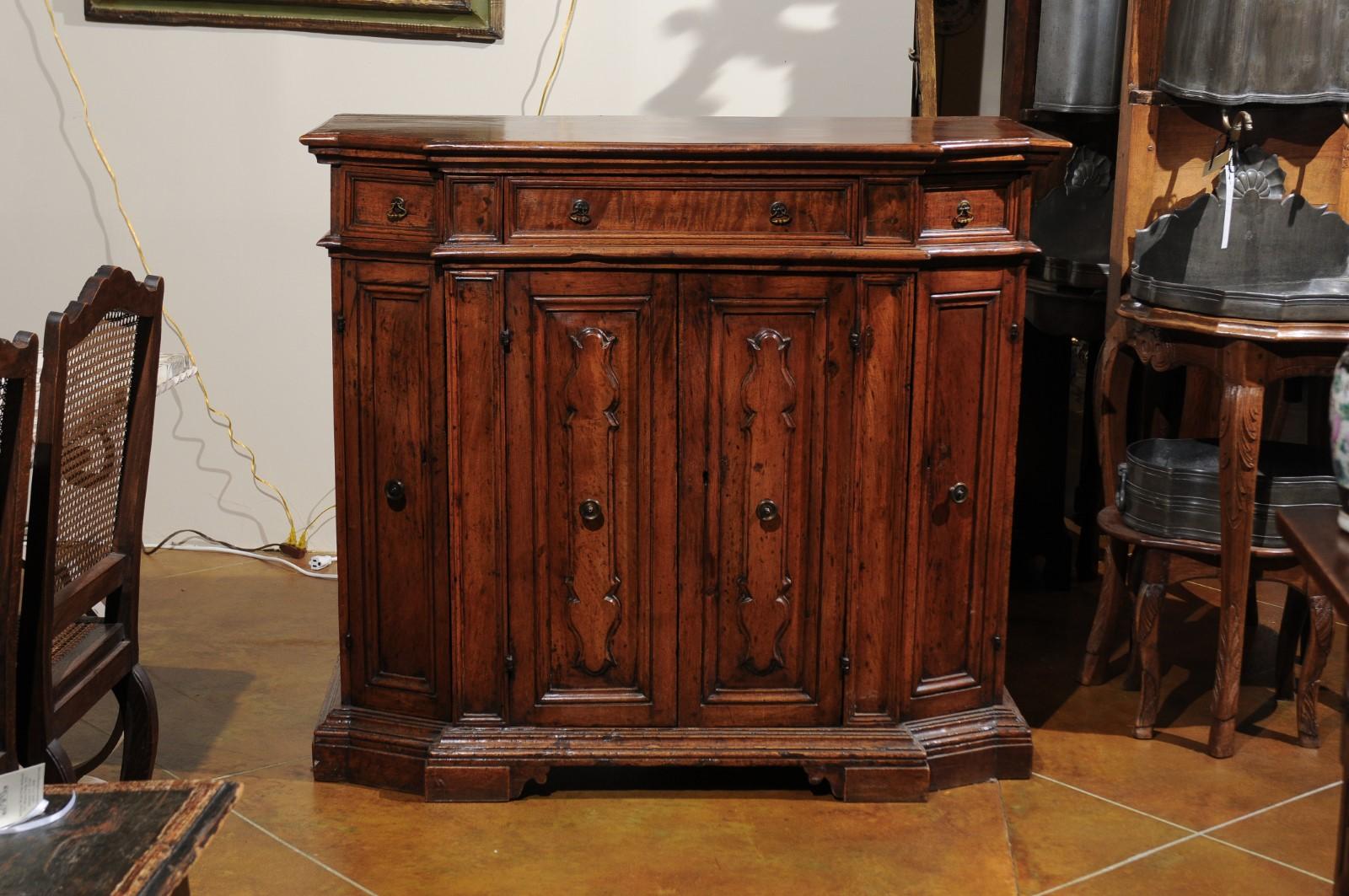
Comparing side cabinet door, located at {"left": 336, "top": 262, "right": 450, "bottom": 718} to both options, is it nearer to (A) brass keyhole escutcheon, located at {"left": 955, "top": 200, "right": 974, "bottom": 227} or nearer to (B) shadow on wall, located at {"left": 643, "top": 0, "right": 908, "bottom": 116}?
(A) brass keyhole escutcheon, located at {"left": 955, "top": 200, "right": 974, "bottom": 227}

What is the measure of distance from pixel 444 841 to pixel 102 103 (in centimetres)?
249

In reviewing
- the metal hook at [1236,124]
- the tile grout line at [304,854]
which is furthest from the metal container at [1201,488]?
the tile grout line at [304,854]

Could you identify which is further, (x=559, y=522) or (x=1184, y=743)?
(x=1184, y=743)

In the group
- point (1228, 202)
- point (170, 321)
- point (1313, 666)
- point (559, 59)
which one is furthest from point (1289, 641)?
point (170, 321)

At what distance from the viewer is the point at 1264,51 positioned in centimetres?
346

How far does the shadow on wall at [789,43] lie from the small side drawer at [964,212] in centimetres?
128

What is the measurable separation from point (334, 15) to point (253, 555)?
157cm

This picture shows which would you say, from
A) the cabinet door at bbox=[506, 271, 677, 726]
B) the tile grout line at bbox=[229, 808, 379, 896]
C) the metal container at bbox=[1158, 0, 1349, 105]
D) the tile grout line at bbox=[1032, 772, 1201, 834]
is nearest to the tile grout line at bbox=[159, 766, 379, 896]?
the tile grout line at bbox=[229, 808, 379, 896]

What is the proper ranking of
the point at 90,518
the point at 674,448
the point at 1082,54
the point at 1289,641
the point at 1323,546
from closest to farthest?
the point at 1323,546, the point at 90,518, the point at 674,448, the point at 1289,641, the point at 1082,54

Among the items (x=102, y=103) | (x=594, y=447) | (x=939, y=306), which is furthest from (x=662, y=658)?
(x=102, y=103)

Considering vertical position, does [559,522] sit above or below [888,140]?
below

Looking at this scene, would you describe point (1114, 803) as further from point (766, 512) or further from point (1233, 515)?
point (766, 512)

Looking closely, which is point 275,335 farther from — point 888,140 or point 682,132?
point 888,140

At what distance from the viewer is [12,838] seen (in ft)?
5.41
